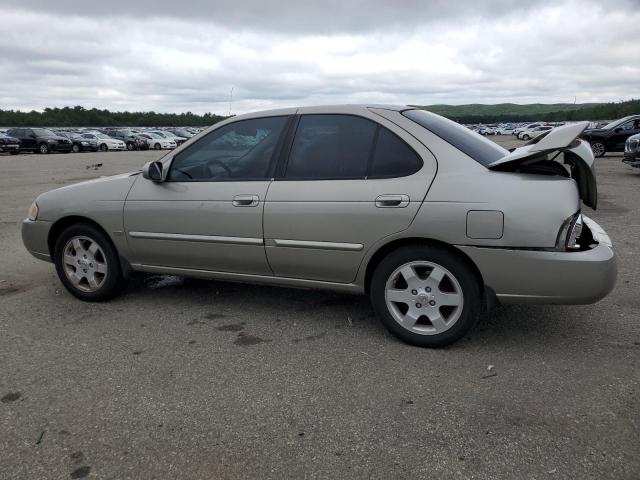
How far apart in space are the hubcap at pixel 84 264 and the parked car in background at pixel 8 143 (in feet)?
104

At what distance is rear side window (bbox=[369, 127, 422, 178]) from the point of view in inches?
138

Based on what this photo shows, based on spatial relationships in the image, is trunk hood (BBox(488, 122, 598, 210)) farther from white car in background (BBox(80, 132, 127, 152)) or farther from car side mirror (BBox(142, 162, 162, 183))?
white car in background (BBox(80, 132, 127, 152))

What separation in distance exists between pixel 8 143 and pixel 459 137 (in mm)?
34279

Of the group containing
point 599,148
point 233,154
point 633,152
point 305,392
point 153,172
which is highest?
point 233,154

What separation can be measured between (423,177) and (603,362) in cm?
159

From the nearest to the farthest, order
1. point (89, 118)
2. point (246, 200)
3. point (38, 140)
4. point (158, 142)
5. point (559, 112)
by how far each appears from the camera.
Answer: point (246, 200) < point (38, 140) < point (158, 142) < point (89, 118) < point (559, 112)

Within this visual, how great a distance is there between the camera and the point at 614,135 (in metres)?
20.9

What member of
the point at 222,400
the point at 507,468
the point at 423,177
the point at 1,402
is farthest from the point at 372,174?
the point at 1,402

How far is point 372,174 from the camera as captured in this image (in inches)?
141

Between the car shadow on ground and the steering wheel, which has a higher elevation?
the steering wheel

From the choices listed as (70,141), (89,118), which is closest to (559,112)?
(89,118)

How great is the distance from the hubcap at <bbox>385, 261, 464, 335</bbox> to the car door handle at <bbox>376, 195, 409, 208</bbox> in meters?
0.39

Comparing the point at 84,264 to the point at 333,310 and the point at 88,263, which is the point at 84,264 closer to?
the point at 88,263

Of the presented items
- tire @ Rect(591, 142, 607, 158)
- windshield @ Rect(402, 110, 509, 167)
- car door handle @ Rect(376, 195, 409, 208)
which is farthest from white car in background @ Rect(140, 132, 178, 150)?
car door handle @ Rect(376, 195, 409, 208)
